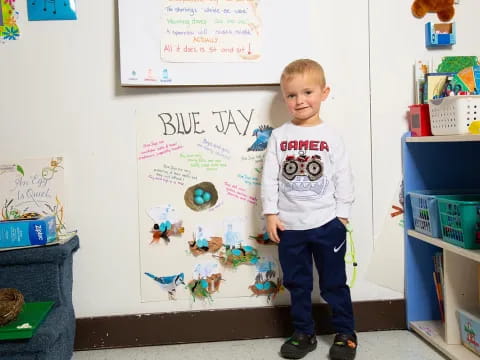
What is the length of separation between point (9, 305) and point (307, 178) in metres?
0.94

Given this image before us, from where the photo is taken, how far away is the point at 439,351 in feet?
5.37

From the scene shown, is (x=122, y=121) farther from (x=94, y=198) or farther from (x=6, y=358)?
(x=6, y=358)

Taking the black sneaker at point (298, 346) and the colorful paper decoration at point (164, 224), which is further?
the colorful paper decoration at point (164, 224)

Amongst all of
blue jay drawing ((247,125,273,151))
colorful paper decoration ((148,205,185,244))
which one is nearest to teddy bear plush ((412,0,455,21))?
blue jay drawing ((247,125,273,151))

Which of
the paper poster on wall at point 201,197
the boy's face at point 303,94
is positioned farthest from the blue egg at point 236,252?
the boy's face at point 303,94

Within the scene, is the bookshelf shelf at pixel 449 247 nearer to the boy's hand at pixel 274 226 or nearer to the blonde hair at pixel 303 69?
the boy's hand at pixel 274 226

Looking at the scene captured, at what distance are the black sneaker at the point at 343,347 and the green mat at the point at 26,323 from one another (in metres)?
0.88

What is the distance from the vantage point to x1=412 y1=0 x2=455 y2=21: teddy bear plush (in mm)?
1772

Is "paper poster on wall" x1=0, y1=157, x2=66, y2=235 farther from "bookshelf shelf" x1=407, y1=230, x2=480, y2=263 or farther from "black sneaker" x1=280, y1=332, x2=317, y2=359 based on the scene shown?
"bookshelf shelf" x1=407, y1=230, x2=480, y2=263

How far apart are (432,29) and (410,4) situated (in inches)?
4.6

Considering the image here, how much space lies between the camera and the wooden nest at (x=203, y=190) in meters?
1.76

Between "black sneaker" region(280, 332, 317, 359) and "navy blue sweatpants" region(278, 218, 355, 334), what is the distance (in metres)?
0.02

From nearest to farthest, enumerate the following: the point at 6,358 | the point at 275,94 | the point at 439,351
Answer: the point at 6,358, the point at 439,351, the point at 275,94

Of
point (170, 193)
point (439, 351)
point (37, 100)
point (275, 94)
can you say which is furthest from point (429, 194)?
point (37, 100)
